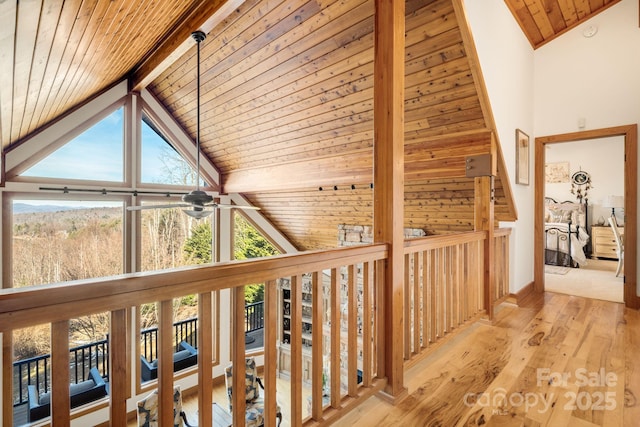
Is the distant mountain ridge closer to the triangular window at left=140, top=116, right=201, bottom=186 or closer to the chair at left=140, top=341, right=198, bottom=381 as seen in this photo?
the triangular window at left=140, top=116, right=201, bottom=186

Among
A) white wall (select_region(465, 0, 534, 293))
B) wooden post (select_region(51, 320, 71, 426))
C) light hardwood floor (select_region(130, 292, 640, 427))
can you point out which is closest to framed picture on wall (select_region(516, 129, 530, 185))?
white wall (select_region(465, 0, 534, 293))

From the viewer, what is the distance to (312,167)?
4.43m

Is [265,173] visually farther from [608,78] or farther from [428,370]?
[608,78]

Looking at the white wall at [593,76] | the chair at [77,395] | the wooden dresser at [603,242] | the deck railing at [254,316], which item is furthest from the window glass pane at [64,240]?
the wooden dresser at [603,242]

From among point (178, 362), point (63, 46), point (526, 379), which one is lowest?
point (178, 362)

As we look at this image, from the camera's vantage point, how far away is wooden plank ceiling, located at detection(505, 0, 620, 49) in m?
3.40

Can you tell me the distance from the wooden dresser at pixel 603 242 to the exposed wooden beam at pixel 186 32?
8.67 m

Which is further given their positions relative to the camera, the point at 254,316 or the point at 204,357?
the point at 254,316

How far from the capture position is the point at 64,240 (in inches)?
168

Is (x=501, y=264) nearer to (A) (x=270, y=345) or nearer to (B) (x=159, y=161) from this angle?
(A) (x=270, y=345)

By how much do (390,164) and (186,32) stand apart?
8.04 ft

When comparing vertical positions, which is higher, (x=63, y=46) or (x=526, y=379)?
(x=63, y=46)

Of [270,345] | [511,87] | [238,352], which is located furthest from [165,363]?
[511,87]

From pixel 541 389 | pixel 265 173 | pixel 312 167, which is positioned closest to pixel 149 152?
pixel 265 173
